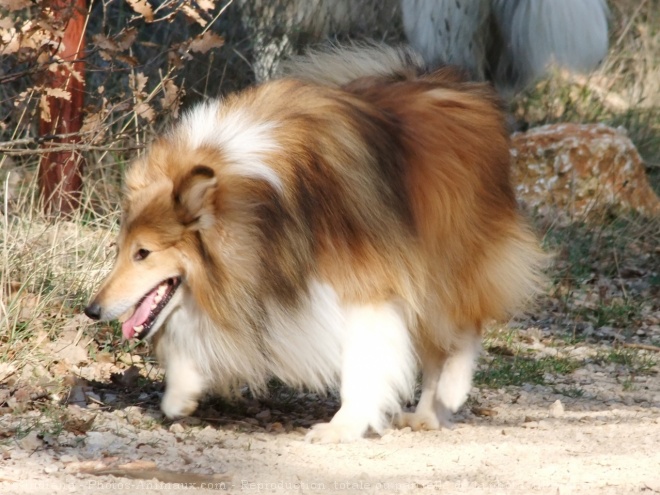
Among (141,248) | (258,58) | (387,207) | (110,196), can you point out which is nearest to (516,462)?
(387,207)

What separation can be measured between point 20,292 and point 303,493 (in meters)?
2.17

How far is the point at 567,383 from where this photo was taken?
17.1 ft

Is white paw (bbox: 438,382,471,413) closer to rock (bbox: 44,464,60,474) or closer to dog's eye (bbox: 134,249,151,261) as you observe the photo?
dog's eye (bbox: 134,249,151,261)

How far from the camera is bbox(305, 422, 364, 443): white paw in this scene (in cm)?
382

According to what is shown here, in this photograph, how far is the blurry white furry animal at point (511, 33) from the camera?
7.16 m

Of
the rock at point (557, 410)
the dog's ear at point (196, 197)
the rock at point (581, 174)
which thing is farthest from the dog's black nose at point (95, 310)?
the rock at point (581, 174)

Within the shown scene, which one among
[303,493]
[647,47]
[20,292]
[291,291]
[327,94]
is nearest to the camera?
[303,493]

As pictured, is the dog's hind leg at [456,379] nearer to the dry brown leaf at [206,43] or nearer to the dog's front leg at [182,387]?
the dog's front leg at [182,387]

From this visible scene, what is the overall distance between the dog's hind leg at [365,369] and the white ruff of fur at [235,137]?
0.60 m

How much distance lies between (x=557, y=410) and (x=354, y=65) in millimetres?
1784

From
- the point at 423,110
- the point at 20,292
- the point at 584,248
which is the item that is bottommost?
the point at 584,248

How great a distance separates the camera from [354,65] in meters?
4.70

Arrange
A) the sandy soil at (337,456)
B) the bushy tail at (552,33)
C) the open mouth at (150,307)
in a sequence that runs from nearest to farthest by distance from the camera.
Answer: the sandy soil at (337,456) → the open mouth at (150,307) → the bushy tail at (552,33)

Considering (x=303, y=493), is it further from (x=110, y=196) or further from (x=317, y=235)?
(x=110, y=196)
